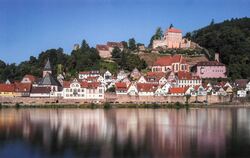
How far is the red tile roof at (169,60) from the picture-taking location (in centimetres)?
7853

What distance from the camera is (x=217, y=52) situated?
8912cm

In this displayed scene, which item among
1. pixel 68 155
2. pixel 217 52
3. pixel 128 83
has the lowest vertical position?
pixel 68 155

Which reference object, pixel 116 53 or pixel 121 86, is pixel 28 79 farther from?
pixel 116 53

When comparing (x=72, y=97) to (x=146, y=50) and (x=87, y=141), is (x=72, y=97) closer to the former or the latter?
(x=146, y=50)

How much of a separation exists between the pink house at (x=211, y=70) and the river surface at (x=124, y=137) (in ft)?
115

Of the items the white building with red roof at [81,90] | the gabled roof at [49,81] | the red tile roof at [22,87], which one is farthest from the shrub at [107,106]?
the red tile roof at [22,87]

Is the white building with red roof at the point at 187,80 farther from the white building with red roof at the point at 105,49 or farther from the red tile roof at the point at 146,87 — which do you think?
the white building with red roof at the point at 105,49

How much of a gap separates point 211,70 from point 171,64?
672 centimetres

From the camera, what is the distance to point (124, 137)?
31.1m

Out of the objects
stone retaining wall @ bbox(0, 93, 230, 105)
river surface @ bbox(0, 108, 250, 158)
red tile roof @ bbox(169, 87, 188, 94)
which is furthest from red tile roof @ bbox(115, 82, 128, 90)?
river surface @ bbox(0, 108, 250, 158)

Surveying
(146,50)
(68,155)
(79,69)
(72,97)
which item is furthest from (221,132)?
(146,50)

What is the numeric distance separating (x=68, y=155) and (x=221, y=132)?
13.3 m

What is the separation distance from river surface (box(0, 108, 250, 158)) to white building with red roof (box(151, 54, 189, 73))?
3538 cm

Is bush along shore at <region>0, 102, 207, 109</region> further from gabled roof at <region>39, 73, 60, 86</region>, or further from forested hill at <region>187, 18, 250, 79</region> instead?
forested hill at <region>187, 18, 250, 79</region>
